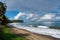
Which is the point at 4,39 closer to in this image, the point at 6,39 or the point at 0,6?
the point at 6,39

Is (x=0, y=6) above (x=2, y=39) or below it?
above

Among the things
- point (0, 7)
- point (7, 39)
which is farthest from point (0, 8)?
point (7, 39)

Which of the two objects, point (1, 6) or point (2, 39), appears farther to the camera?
point (1, 6)

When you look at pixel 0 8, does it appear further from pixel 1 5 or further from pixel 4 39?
pixel 4 39

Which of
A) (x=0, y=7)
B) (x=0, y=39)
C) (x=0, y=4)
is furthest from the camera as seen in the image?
(x=0, y=4)

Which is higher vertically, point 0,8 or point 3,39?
point 0,8

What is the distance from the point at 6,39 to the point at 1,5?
2059 centimetres

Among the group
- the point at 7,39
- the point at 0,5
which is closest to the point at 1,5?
the point at 0,5

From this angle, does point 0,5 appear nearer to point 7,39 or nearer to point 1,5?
point 1,5

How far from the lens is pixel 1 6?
3688 cm

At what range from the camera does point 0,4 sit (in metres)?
38.1

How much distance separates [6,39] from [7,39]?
7.9 inches

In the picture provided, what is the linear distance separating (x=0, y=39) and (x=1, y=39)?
0.27 meters

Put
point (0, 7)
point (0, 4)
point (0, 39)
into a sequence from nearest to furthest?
1. point (0, 39)
2. point (0, 7)
3. point (0, 4)
